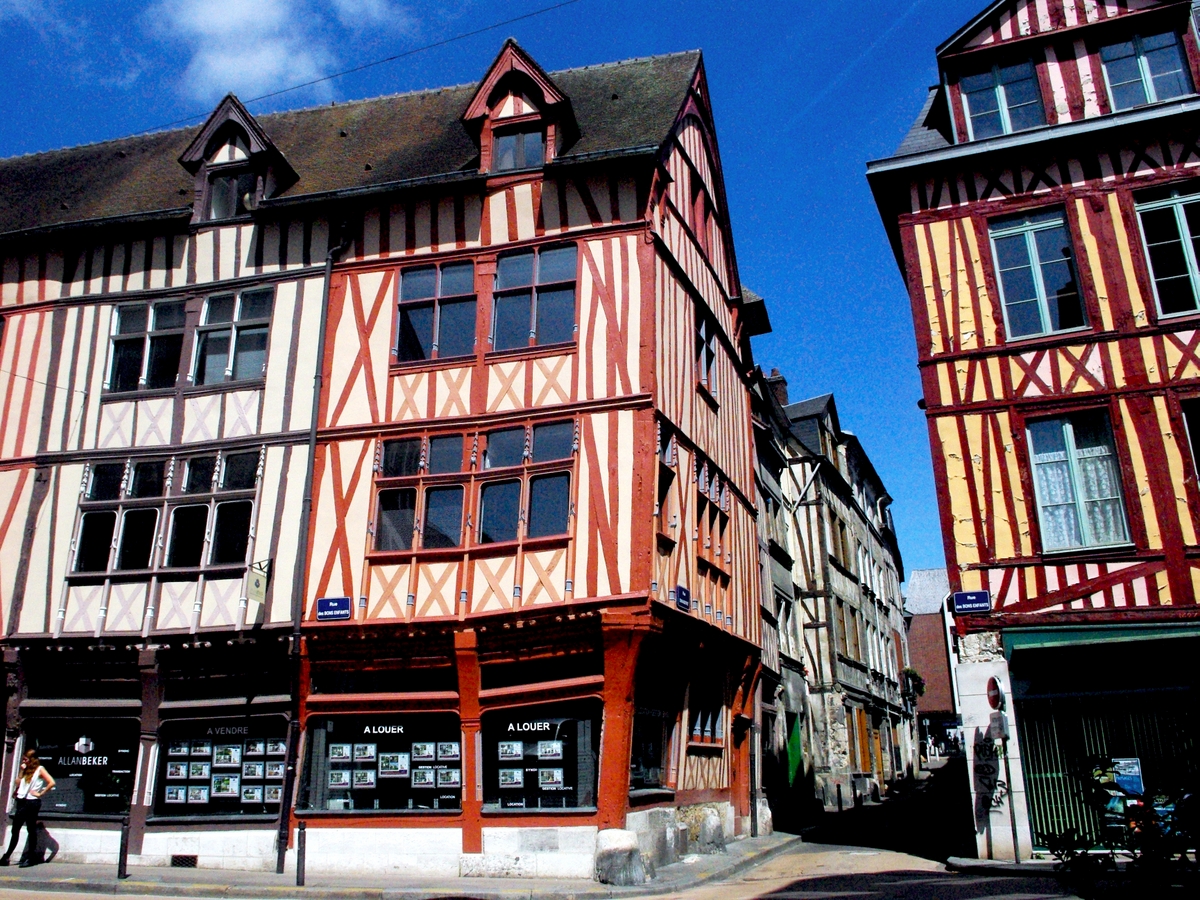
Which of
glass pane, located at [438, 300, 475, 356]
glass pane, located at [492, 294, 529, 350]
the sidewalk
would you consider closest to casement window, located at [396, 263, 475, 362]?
glass pane, located at [438, 300, 475, 356]

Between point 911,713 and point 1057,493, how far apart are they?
29.4 metres

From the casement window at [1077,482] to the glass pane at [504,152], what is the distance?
800 cm

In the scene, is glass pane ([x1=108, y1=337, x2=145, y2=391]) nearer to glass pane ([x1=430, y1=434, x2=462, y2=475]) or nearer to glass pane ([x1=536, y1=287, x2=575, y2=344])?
glass pane ([x1=430, y1=434, x2=462, y2=475])

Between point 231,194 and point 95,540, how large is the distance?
18.5 feet

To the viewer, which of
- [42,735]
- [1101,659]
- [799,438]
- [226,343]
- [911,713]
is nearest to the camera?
[1101,659]

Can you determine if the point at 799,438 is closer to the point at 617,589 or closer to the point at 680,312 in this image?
the point at 680,312

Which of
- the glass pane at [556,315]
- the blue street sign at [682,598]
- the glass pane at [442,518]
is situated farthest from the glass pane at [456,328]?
the blue street sign at [682,598]

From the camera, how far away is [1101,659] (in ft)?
38.3

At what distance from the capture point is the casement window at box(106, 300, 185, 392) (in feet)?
48.3

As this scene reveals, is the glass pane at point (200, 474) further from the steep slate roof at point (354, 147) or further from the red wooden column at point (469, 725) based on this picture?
the red wooden column at point (469, 725)

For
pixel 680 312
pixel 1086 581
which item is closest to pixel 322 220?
pixel 680 312

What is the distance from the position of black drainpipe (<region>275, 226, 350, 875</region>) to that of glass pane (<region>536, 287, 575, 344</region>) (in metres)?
3.22

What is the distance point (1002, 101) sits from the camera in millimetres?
14039

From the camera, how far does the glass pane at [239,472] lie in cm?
1384
